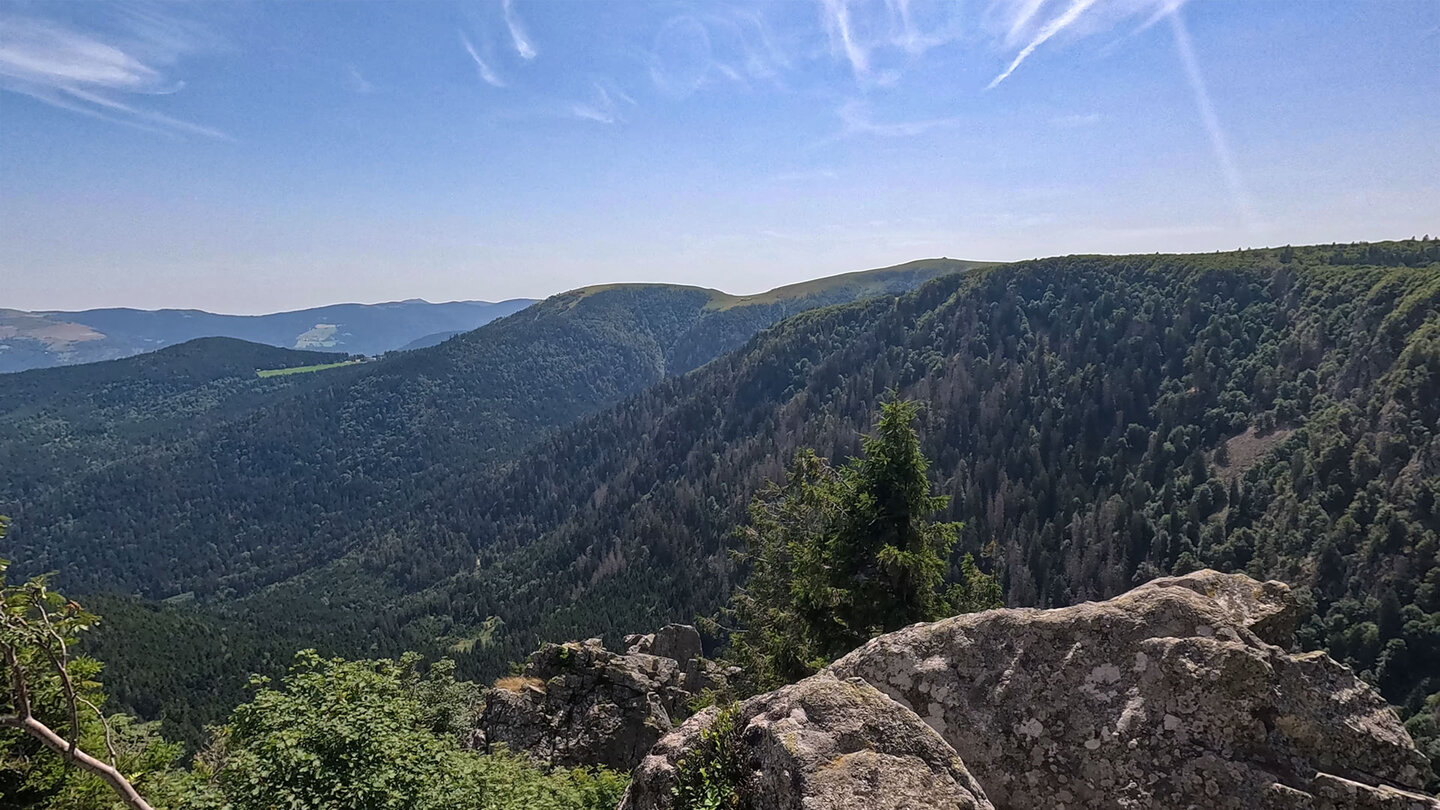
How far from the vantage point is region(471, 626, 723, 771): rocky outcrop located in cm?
3041

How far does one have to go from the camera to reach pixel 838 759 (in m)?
8.19

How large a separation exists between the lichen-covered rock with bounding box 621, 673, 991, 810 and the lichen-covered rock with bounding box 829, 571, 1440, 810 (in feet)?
8.62

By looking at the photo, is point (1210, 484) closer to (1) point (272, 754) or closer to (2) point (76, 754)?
(1) point (272, 754)

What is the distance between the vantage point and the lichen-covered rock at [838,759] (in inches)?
307

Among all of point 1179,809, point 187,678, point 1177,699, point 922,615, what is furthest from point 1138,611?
point 187,678

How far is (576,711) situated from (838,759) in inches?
1066

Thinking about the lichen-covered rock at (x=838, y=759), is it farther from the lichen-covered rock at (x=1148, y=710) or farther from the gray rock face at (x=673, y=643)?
the gray rock face at (x=673, y=643)

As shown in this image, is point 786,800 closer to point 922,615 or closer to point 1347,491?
point 922,615

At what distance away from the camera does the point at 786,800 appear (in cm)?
805

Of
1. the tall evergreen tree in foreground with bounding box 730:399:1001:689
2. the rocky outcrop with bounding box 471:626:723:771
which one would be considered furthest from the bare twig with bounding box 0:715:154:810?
the rocky outcrop with bounding box 471:626:723:771

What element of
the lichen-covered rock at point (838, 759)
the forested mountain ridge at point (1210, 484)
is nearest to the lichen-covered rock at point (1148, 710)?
the lichen-covered rock at point (838, 759)

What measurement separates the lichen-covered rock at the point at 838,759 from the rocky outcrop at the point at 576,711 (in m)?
23.0

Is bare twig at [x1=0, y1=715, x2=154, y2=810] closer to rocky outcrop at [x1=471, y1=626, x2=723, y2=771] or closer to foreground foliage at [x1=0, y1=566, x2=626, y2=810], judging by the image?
foreground foliage at [x1=0, y1=566, x2=626, y2=810]

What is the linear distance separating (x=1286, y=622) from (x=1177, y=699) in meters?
4.09
